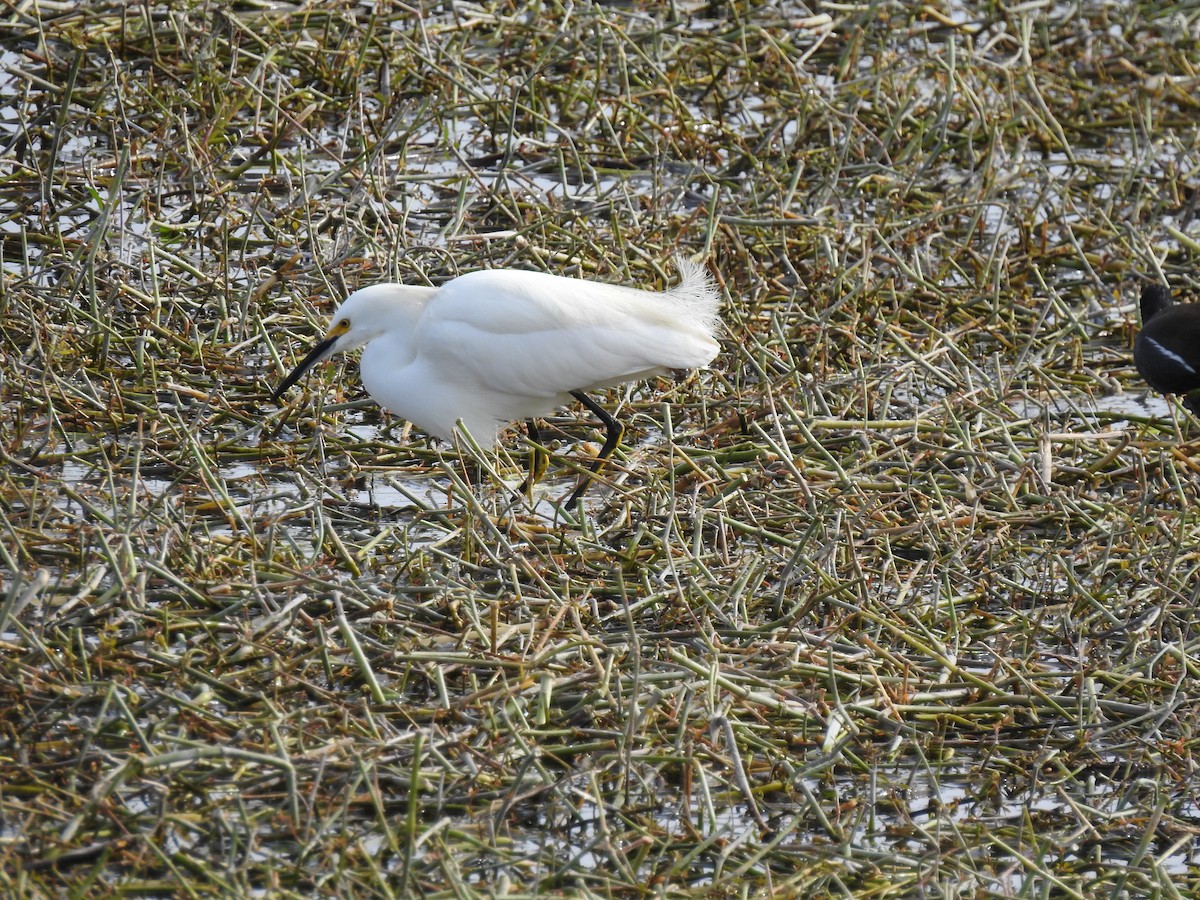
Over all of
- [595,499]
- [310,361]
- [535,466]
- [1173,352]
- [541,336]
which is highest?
[541,336]

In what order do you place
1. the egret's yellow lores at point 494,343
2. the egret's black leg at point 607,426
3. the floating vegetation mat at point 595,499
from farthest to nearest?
the egret's black leg at point 607,426 < the egret's yellow lores at point 494,343 < the floating vegetation mat at point 595,499

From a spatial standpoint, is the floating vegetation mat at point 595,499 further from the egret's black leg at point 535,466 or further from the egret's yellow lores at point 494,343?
the egret's yellow lores at point 494,343

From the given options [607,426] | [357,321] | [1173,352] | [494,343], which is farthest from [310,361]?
[1173,352]

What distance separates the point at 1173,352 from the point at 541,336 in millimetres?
2038

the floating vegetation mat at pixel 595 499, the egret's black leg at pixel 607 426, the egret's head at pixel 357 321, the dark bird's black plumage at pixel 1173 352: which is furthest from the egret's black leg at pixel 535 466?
the dark bird's black plumage at pixel 1173 352

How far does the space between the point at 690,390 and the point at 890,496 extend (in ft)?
3.41

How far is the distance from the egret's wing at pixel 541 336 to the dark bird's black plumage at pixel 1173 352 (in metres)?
1.52

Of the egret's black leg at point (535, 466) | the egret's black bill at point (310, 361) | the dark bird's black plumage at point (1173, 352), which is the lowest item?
the egret's black leg at point (535, 466)

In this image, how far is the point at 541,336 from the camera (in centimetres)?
532

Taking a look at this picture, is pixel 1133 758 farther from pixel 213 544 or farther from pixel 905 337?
pixel 905 337

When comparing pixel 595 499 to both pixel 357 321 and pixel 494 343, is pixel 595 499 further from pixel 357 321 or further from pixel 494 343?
pixel 357 321

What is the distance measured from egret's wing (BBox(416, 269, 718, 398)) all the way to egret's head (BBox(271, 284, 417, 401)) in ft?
0.42

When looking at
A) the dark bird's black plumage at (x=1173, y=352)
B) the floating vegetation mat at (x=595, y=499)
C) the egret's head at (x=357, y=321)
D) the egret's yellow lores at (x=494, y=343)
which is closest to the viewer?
the floating vegetation mat at (x=595, y=499)

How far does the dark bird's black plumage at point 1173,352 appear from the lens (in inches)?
225
